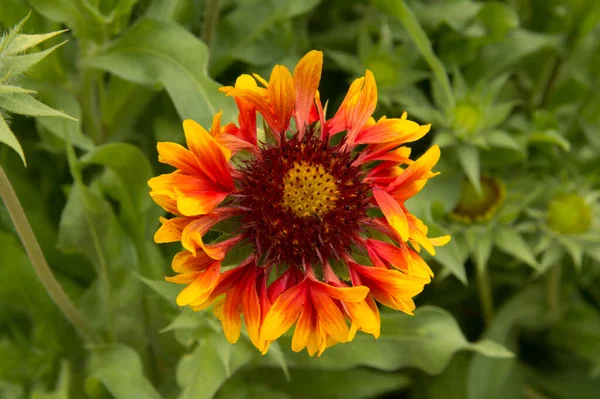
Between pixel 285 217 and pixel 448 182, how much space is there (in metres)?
0.48

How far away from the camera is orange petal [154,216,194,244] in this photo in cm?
62

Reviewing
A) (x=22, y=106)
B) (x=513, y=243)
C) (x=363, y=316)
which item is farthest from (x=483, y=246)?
(x=22, y=106)

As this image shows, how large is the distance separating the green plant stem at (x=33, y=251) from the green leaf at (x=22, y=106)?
0.07 metres

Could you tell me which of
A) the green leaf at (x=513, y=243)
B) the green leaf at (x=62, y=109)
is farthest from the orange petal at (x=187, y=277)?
the green leaf at (x=513, y=243)

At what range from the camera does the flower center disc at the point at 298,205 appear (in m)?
0.66

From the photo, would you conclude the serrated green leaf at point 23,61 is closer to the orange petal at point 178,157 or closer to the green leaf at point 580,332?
the orange petal at point 178,157

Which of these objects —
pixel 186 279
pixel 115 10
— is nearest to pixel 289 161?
pixel 186 279

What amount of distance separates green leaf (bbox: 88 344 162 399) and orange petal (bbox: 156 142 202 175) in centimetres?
37

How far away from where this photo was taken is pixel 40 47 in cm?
90

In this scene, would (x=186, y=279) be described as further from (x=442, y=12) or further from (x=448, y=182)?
(x=442, y=12)

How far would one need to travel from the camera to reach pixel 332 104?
1183 mm

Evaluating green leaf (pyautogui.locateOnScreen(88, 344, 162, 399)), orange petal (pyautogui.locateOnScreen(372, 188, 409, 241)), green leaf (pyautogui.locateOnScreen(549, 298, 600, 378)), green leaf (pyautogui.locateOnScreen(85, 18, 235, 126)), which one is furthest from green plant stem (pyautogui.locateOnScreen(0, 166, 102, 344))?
green leaf (pyautogui.locateOnScreen(549, 298, 600, 378))

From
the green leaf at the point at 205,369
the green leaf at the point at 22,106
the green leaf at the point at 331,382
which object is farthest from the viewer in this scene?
the green leaf at the point at 331,382

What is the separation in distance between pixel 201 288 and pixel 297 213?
0.13 meters
